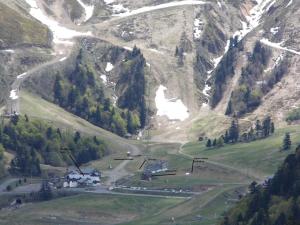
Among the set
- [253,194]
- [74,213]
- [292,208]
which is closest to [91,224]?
[74,213]

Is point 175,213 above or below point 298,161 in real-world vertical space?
below

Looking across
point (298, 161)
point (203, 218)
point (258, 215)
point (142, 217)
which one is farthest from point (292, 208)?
point (142, 217)

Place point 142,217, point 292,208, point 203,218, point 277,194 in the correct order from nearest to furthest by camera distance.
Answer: point 292,208
point 277,194
point 203,218
point 142,217

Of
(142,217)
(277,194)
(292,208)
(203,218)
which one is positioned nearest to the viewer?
(292,208)

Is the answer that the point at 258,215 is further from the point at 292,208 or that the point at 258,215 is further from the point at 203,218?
the point at 203,218

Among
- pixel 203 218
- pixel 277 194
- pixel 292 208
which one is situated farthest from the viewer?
pixel 203 218

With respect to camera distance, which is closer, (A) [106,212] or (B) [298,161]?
(B) [298,161]

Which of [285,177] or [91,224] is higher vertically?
[285,177]

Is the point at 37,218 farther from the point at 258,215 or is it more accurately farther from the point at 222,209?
the point at 258,215

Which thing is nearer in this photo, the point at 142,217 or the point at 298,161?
the point at 298,161
